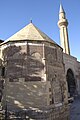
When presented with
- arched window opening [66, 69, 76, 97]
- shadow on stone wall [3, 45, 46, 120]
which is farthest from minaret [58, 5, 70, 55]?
shadow on stone wall [3, 45, 46, 120]

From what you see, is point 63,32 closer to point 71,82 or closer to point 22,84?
point 71,82

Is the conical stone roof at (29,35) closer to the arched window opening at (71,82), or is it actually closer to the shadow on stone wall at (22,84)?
the shadow on stone wall at (22,84)

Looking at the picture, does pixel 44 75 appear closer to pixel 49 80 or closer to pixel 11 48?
pixel 49 80

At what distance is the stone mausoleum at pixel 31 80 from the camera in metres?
12.6

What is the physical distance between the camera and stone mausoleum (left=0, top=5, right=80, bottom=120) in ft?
41.2

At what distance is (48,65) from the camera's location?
13867 mm

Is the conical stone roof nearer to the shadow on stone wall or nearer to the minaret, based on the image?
the shadow on stone wall

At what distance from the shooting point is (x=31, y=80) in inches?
515

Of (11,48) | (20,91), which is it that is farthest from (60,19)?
(20,91)

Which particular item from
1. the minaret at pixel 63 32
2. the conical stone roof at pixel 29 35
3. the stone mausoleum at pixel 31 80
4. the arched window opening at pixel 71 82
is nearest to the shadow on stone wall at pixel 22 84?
the stone mausoleum at pixel 31 80

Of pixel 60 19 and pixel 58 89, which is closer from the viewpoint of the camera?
pixel 58 89

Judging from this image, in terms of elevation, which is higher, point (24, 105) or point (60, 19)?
point (60, 19)

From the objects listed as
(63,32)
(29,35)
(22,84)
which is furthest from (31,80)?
(63,32)

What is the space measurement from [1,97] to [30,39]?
18.5ft
